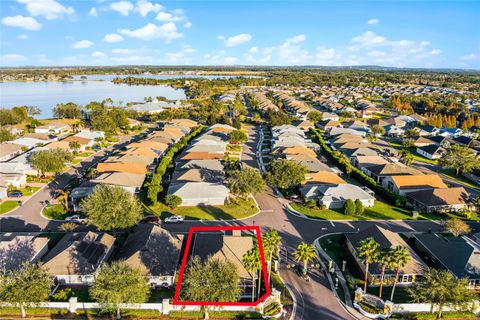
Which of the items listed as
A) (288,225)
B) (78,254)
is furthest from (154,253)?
(288,225)

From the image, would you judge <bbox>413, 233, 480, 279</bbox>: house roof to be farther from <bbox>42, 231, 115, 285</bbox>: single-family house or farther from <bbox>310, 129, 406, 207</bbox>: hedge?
<bbox>42, 231, 115, 285</bbox>: single-family house

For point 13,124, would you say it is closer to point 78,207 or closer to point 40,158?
point 40,158

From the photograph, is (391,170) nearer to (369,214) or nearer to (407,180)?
(407,180)

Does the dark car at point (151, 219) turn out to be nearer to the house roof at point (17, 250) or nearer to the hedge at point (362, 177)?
the house roof at point (17, 250)

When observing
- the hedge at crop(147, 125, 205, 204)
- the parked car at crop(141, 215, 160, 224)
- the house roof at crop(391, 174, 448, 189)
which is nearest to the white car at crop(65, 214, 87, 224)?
the parked car at crop(141, 215, 160, 224)

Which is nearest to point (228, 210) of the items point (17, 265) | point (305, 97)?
point (17, 265)

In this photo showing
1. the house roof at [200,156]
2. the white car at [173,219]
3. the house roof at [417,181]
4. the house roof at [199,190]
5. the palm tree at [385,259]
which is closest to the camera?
the palm tree at [385,259]

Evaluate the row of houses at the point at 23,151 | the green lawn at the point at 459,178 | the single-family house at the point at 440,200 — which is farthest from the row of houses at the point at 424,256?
the row of houses at the point at 23,151
